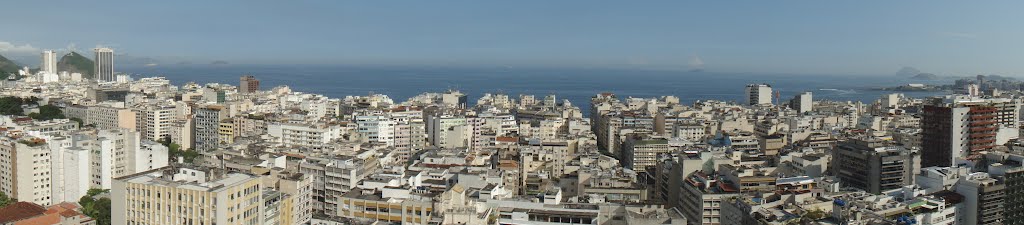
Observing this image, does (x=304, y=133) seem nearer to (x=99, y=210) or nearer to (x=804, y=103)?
(x=99, y=210)

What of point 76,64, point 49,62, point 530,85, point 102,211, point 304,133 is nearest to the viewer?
point 102,211

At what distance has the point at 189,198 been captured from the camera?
8219 millimetres

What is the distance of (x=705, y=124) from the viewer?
80.8 feet

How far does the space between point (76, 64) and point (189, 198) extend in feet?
197

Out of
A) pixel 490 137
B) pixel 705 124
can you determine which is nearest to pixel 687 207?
pixel 490 137

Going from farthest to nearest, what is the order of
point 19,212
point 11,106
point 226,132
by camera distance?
point 11,106, point 226,132, point 19,212

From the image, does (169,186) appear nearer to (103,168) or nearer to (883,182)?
(103,168)

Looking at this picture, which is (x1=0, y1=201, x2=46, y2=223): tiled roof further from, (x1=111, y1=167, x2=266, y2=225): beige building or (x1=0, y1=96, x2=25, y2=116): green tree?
(x1=0, y1=96, x2=25, y2=116): green tree

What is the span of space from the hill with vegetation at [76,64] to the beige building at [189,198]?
55.5 metres

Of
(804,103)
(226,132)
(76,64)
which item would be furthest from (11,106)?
(76,64)

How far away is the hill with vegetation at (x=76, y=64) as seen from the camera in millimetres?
59781

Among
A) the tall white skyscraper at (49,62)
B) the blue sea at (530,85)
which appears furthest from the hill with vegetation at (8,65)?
the blue sea at (530,85)

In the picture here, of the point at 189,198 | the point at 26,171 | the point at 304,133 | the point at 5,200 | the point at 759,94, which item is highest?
the point at 759,94

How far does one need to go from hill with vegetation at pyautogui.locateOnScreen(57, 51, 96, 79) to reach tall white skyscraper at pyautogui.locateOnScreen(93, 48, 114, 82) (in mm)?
1725
